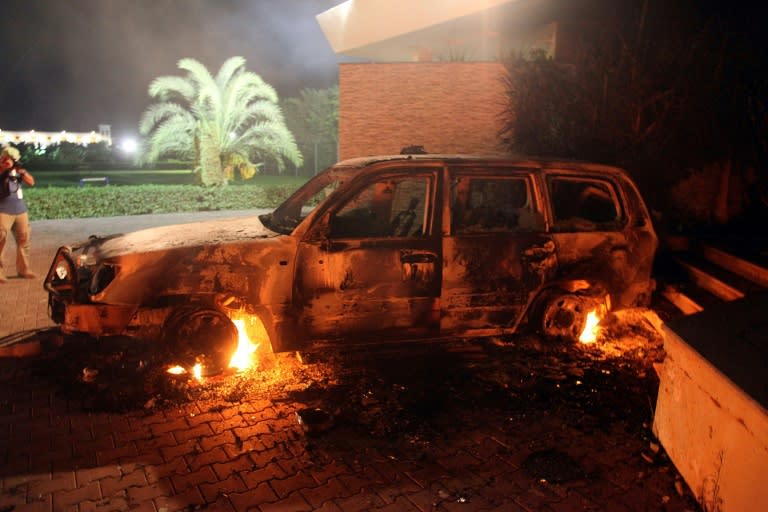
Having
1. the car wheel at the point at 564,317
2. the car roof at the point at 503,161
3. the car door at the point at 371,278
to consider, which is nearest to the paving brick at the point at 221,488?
the car door at the point at 371,278

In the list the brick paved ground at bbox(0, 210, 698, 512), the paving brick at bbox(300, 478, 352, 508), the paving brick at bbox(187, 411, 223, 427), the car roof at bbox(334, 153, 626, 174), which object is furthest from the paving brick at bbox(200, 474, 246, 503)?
the car roof at bbox(334, 153, 626, 174)

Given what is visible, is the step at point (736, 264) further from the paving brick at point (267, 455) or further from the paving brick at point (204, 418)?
the paving brick at point (204, 418)

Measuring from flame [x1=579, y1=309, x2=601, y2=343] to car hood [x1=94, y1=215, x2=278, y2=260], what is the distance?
10.3 feet

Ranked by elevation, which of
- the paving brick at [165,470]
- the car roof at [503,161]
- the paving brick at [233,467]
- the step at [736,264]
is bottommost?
the paving brick at [233,467]

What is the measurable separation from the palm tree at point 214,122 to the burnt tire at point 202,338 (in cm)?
1360

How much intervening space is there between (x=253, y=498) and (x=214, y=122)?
637 inches

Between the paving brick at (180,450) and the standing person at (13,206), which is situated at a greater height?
the standing person at (13,206)

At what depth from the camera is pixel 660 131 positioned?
845 centimetres

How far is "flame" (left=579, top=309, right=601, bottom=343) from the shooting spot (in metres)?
5.54

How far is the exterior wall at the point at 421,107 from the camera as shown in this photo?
1262 centimetres

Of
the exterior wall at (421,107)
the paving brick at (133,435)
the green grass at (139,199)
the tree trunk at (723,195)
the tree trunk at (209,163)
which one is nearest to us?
the paving brick at (133,435)

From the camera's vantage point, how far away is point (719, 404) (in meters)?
2.91

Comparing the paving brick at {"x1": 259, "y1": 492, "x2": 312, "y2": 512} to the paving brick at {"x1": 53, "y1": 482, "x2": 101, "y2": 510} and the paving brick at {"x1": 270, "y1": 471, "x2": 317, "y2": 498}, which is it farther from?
the paving brick at {"x1": 53, "y1": 482, "x2": 101, "y2": 510}

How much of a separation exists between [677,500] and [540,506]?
2.68 ft
